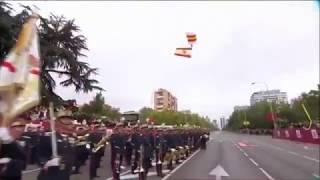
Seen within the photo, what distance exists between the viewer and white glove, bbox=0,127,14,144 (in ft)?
18.9

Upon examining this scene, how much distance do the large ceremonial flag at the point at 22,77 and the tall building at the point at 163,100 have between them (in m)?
32.6

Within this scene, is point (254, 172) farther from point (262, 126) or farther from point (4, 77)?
point (262, 126)

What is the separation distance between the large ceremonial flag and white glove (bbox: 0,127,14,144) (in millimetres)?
409

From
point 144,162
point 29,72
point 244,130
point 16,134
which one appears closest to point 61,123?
point 16,134

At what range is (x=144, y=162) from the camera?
727 inches

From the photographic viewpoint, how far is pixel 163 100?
1630 inches

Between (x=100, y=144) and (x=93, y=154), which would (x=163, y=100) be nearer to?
(x=93, y=154)

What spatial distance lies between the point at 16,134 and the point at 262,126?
466 feet

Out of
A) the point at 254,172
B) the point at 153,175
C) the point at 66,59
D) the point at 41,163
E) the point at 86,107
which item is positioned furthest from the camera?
the point at 86,107

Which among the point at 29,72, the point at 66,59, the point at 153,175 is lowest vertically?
the point at 153,175

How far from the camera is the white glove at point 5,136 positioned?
18.9ft

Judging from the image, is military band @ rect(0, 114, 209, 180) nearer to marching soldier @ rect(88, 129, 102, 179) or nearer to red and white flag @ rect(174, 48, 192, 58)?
marching soldier @ rect(88, 129, 102, 179)

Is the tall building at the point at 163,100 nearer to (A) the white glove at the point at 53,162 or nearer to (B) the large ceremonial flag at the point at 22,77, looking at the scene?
(A) the white glove at the point at 53,162

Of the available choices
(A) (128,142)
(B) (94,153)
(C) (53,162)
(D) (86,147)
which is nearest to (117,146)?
(B) (94,153)
